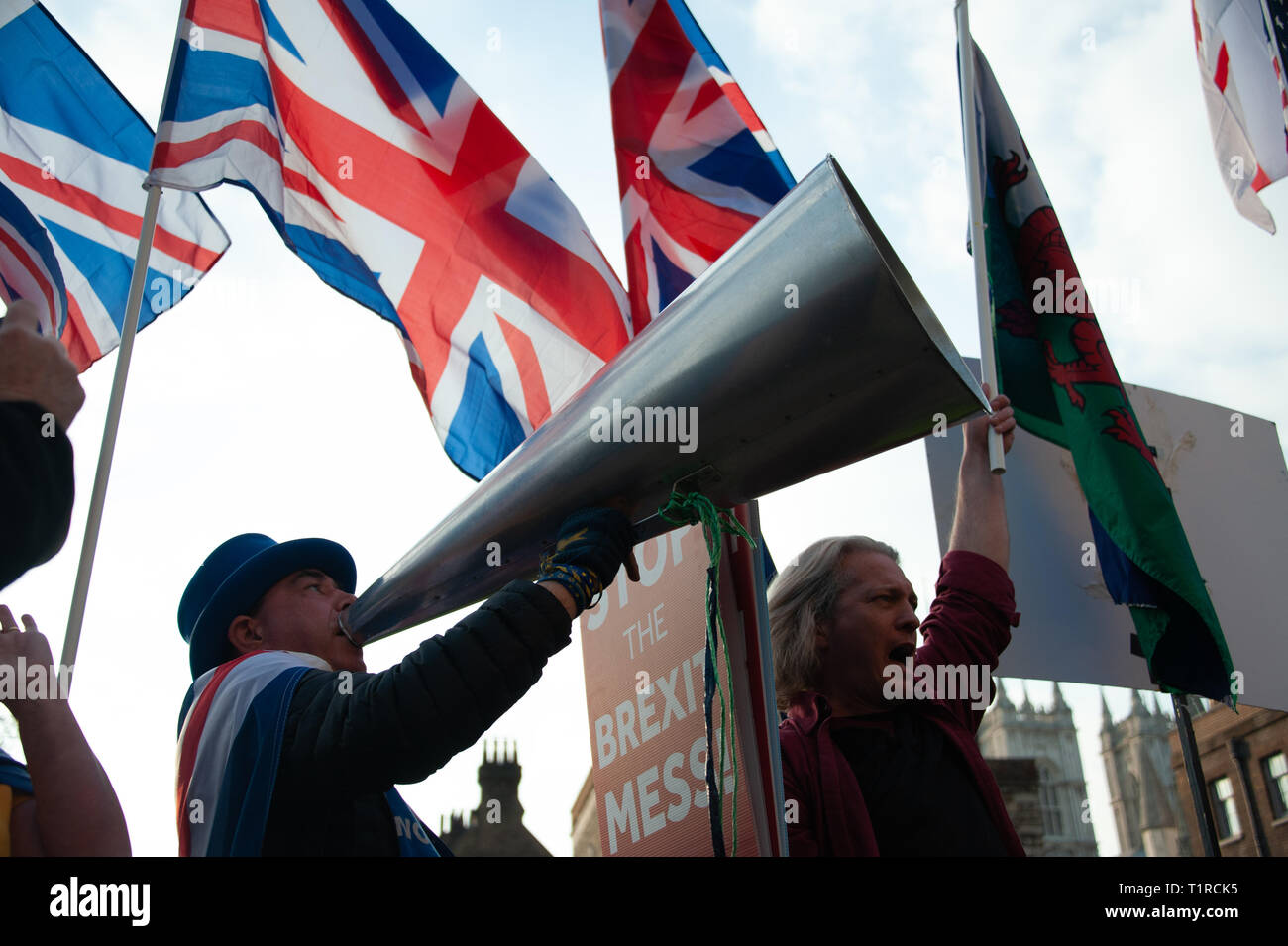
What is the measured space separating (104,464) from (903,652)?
7.76 ft

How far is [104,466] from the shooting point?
324 cm

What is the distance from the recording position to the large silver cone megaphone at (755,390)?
1.88m

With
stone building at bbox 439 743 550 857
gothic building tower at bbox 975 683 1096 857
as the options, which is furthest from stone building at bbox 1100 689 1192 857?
stone building at bbox 439 743 550 857

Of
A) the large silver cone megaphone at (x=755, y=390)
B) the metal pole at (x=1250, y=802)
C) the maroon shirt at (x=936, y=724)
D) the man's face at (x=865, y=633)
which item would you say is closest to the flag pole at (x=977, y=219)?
the maroon shirt at (x=936, y=724)

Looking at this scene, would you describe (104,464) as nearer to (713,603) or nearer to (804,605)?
(713,603)

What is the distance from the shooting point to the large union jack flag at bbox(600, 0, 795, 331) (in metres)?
4.99

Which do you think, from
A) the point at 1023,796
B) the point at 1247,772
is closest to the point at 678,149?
the point at 1247,772

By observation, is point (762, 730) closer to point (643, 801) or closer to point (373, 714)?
point (643, 801)

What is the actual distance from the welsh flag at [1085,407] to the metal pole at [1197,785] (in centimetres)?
27

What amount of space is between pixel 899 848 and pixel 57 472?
2.05 m

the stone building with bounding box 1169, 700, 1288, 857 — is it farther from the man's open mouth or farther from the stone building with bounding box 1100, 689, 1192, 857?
the man's open mouth
